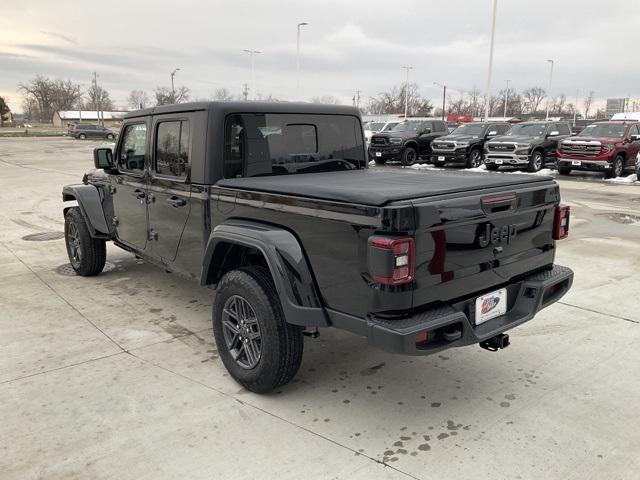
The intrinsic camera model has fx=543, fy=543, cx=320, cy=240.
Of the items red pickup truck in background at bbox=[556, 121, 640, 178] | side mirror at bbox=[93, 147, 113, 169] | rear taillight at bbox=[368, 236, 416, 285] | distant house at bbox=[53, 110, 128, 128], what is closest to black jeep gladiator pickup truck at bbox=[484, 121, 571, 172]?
red pickup truck in background at bbox=[556, 121, 640, 178]

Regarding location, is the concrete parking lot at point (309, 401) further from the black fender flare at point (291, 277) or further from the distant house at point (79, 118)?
the distant house at point (79, 118)

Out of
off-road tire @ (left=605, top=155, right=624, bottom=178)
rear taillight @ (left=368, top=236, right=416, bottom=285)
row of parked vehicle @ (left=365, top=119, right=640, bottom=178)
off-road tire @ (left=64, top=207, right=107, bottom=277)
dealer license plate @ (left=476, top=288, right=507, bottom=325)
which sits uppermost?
row of parked vehicle @ (left=365, top=119, right=640, bottom=178)

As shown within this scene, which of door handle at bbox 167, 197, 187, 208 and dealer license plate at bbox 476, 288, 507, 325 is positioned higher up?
door handle at bbox 167, 197, 187, 208

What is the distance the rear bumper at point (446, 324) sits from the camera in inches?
106

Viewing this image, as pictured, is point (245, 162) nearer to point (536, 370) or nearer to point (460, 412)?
point (460, 412)

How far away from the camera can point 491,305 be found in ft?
10.5

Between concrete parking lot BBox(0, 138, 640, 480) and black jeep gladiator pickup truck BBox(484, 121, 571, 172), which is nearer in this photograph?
concrete parking lot BBox(0, 138, 640, 480)

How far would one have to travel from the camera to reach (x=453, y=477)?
2.67 m

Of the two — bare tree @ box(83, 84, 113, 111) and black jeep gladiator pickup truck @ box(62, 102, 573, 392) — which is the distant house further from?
black jeep gladiator pickup truck @ box(62, 102, 573, 392)

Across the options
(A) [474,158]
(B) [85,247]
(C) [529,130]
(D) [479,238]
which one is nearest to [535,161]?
(C) [529,130]

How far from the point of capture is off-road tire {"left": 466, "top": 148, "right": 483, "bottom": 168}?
2011 centimetres

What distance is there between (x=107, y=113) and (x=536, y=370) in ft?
396

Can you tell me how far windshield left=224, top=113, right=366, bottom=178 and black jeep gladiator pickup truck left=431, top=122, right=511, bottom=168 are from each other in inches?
622

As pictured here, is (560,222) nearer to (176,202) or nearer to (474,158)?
(176,202)
